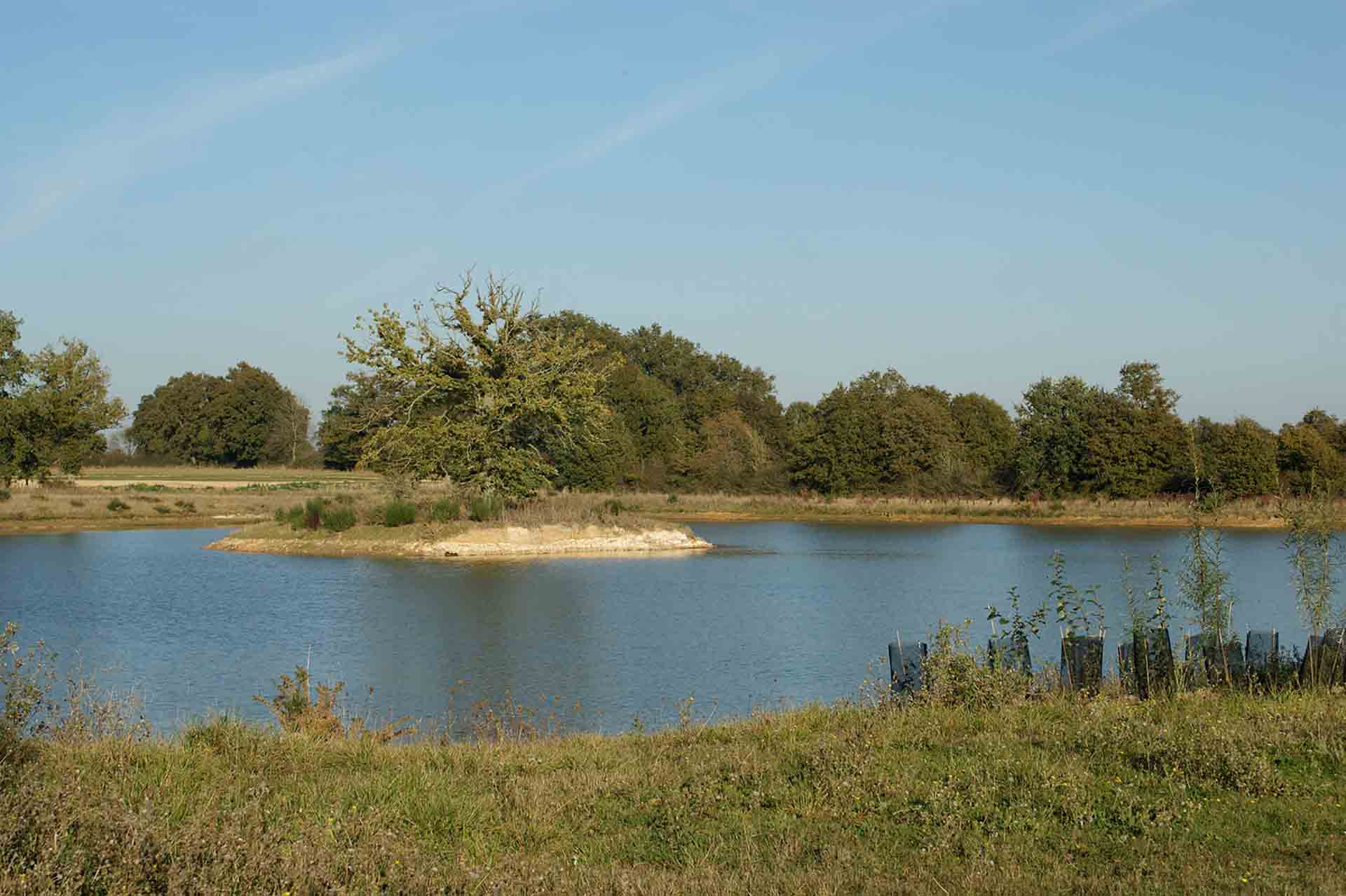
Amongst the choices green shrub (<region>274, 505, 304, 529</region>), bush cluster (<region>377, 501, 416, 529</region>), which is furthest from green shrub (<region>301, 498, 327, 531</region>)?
bush cluster (<region>377, 501, 416, 529</region>)

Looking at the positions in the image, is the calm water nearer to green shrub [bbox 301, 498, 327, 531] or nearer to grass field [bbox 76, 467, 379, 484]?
green shrub [bbox 301, 498, 327, 531]

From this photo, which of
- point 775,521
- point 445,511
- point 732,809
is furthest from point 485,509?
point 732,809

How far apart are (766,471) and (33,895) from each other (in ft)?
242

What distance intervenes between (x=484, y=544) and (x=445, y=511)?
246 centimetres

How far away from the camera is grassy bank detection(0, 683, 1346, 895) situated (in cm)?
497

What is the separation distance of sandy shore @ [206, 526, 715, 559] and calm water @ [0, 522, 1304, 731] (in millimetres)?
1783

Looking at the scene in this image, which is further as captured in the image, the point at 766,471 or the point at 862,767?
the point at 766,471

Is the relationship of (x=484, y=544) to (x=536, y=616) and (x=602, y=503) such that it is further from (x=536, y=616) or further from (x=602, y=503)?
(x=536, y=616)

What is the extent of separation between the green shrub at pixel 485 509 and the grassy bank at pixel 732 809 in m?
31.1

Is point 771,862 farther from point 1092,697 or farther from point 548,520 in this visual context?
point 548,520

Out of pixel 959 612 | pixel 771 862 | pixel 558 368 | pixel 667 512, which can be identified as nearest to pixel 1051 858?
pixel 771 862

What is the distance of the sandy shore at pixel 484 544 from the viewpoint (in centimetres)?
3816

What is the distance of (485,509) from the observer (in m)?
40.1

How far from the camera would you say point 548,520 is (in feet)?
133
